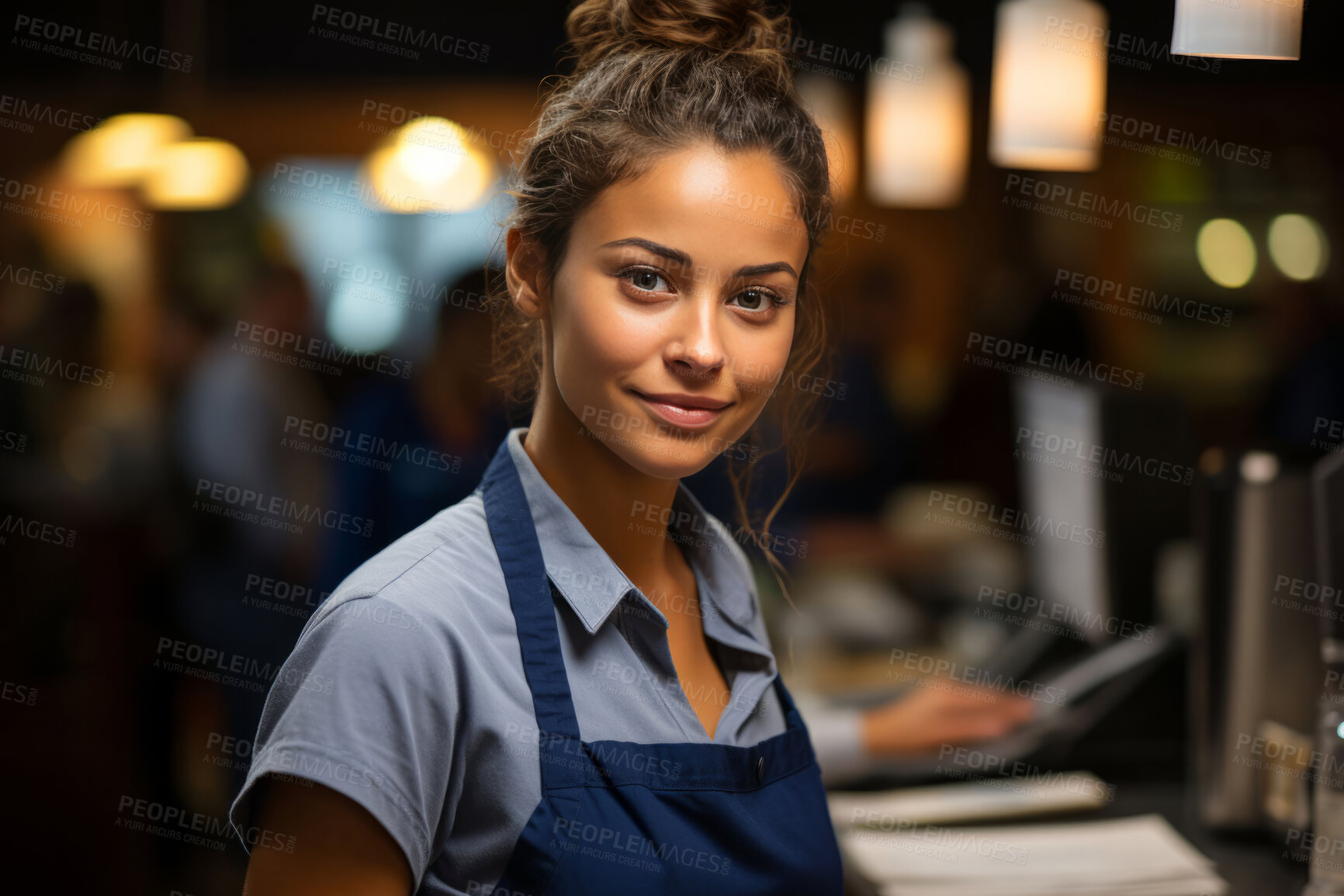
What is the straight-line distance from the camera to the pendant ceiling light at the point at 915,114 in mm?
3365

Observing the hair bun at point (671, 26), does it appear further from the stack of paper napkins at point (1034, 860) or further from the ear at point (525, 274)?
the stack of paper napkins at point (1034, 860)

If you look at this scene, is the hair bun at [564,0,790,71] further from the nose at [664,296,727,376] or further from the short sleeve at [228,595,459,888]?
the short sleeve at [228,595,459,888]

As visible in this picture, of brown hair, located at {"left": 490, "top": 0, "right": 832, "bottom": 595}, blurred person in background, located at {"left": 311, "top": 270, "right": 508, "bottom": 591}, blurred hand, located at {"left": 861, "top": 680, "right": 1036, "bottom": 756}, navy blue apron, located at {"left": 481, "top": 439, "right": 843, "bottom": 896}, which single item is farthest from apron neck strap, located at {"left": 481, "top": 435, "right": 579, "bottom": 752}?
blurred person in background, located at {"left": 311, "top": 270, "right": 508, "bottom": 591}

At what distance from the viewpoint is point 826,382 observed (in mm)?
1396

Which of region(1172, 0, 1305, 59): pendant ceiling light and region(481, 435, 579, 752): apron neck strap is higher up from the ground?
region(1172, 0, 1305, 59): pendant ceiling light

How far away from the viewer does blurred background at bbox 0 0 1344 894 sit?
77.2 inches

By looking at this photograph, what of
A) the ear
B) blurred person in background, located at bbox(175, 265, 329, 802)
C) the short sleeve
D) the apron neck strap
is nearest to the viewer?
the short sleeve

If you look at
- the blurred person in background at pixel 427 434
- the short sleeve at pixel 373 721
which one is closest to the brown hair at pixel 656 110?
the short sleeve at pixel 373 721

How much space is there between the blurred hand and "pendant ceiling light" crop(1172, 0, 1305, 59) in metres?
1.00

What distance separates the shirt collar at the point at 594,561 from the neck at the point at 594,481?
0.04ft

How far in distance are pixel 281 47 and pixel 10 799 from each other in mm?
2777

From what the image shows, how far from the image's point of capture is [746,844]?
100 cm

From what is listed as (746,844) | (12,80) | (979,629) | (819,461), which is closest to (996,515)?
(819,461)

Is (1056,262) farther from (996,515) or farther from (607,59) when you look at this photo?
(607,59)
